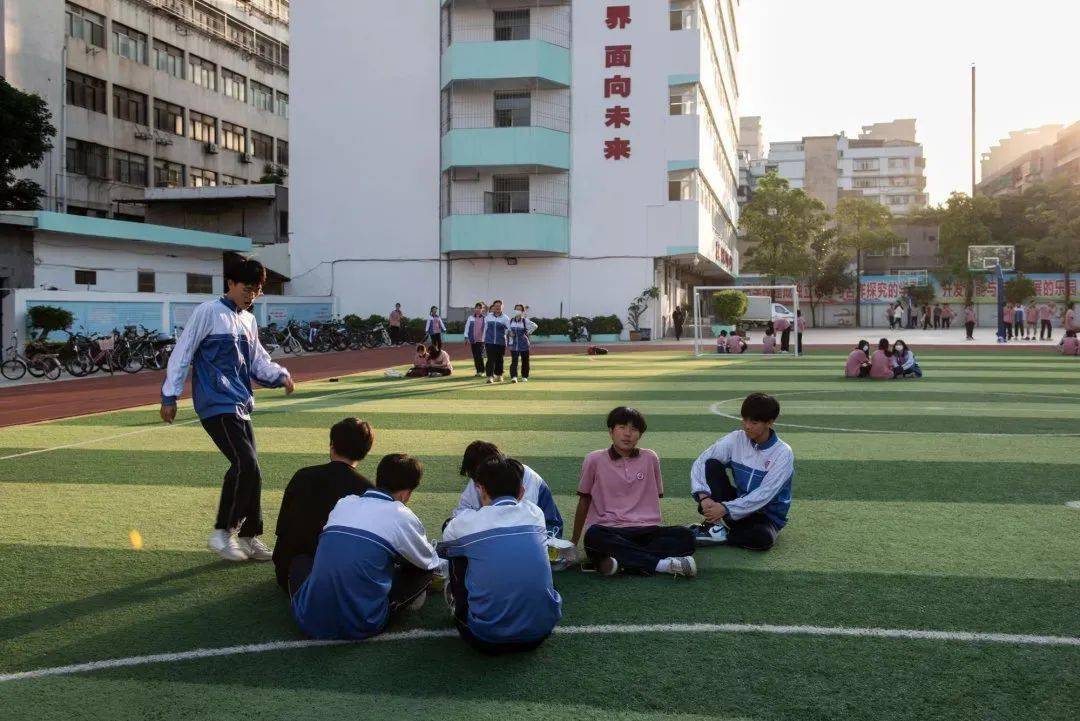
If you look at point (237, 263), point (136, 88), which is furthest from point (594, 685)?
point (136, 88)

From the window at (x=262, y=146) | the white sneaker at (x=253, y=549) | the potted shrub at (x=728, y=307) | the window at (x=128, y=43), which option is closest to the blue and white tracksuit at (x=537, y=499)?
the white sneaker at (x=253, y=549)

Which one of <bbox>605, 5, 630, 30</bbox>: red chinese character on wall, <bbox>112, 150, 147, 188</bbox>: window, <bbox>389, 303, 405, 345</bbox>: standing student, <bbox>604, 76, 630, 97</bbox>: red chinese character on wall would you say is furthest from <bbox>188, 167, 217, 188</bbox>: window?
<bbox>605, 5, 630, 30</bbox>: red chinese character on wall

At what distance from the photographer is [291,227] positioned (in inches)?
1832

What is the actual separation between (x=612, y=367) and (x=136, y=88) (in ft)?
110

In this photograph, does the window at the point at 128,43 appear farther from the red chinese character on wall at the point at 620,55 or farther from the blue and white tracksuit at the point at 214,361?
the blue and white tracksuit at the point at 214,361

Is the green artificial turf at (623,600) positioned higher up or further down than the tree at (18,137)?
further down

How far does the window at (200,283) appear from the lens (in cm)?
3806

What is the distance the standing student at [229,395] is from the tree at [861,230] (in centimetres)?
6448

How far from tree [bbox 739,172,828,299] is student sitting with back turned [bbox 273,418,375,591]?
202 ft

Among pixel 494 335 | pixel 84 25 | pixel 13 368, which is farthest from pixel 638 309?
pixel 84 25

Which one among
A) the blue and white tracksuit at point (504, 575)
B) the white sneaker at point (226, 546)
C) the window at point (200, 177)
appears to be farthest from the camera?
the window at point (200, 177)

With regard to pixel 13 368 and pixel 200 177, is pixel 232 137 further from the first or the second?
pixel 13 368

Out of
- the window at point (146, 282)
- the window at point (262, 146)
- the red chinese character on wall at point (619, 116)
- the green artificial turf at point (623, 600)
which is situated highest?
the window at point (262, 146)

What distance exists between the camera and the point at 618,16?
43.9 m
